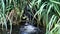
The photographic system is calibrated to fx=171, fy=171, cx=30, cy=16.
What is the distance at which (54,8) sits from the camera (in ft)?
7.09

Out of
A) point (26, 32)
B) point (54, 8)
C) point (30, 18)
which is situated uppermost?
point (54, 8)

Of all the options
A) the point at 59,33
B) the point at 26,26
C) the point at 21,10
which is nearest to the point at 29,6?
the point at 21,10

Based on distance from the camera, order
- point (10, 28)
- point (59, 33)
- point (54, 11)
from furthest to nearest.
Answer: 1. point (10, 28)
2. point (54, 11)
3. point (59, 33)

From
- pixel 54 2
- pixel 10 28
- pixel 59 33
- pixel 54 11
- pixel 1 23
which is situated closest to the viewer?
pixel 59 33

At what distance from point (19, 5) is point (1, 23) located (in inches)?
17.3

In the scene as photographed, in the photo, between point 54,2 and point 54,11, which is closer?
point 54,2

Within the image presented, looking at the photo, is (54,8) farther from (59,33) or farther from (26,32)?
(26,32)

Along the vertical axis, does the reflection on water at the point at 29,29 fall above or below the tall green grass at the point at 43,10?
below

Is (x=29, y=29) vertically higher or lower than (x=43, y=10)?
lower

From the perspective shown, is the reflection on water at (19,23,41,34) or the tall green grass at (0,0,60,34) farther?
the reflection on water at (19,23,41,34)

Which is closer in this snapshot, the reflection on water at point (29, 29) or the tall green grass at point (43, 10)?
the tall green grass at point (43, 10)

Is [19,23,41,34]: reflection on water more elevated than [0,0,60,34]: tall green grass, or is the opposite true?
[0,0,60,34]: tall green grass

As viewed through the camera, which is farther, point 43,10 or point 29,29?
point 29,29

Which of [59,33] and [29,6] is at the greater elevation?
[29,6]
